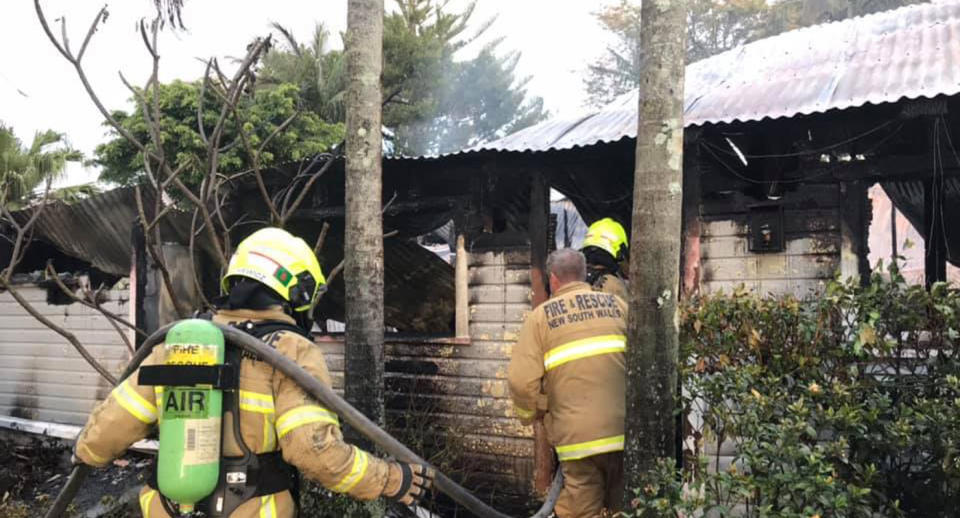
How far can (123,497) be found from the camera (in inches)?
250

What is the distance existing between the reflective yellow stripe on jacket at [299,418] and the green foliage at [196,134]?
9466 millimetres

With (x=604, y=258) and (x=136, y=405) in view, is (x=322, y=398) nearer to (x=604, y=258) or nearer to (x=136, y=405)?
(x=136, y=405)

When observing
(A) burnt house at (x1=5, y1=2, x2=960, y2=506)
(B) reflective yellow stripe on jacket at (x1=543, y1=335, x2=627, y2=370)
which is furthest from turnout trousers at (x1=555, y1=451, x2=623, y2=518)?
(A) burnt house at (x1=5, y1=2, x2=960, y2=506)

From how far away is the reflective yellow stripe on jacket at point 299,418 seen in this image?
268 cm

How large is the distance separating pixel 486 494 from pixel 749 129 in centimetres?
389

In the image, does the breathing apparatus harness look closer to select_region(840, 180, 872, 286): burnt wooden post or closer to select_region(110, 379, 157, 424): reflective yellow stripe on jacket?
select_region(110, 379, 157, 424): reflective yellow stripe on jacket

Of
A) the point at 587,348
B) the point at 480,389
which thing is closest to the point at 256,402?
the point at 587,348

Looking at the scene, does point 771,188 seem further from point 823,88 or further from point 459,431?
point 459,431

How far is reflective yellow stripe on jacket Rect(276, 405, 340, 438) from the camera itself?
2.68 metres

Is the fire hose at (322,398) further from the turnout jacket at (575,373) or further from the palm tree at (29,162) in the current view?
the palm tree at (29,162)

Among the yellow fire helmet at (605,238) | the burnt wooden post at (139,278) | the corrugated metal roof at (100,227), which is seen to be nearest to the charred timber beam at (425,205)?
the yellow fire helmet at (605,238)

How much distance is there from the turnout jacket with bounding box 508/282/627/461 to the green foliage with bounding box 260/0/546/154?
12780mm

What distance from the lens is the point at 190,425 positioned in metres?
2.63

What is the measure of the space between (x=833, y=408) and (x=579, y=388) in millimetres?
1226
